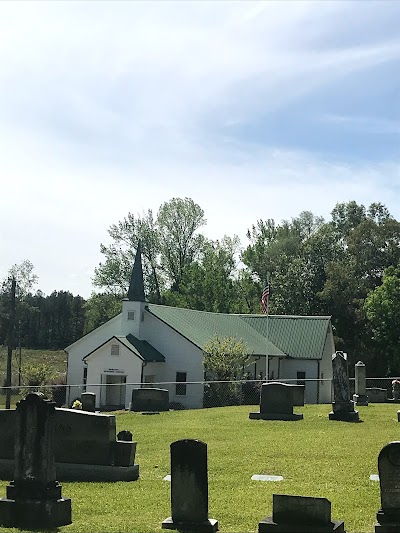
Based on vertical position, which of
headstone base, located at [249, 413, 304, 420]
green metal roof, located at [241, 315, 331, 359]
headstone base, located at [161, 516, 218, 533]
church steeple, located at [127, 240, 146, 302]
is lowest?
headstone base, located at [161, 516, 218, 533]

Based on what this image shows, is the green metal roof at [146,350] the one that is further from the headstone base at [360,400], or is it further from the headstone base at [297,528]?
the headstone base at [297,528]

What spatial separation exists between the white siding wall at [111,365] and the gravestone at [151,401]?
1205cm

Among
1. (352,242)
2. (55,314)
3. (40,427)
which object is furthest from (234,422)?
(55,314)

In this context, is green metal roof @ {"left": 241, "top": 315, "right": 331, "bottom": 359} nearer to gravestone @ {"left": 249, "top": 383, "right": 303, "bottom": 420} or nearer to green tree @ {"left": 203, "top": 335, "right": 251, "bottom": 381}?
green tree @ {"left": 203, "top": 335, "right": 251, "bottom": 381}

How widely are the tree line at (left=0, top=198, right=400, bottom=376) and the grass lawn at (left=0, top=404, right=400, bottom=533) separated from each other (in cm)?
3522

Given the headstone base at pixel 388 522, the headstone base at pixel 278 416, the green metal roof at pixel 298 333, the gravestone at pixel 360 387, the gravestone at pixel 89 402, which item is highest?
the green metal roof at pixel 298 333

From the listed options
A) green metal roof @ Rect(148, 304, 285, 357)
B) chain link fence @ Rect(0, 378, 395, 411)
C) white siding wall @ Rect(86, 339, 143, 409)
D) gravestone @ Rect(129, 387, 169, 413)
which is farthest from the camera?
green metal roof @ Rect(148, 304, 285, 357)

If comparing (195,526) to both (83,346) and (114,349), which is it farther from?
(83,346)

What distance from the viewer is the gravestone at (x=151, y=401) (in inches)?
1261

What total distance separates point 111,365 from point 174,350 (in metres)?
3.91

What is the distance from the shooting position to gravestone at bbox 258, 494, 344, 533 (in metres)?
9.42

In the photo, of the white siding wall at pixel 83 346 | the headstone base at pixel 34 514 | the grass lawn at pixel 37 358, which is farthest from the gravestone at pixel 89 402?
the grass lawn at pixel 37 358

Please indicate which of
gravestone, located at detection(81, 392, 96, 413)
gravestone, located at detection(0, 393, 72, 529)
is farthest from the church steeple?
gravestone, located at detection(0, 393, 72, 529)

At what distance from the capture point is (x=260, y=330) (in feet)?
176
